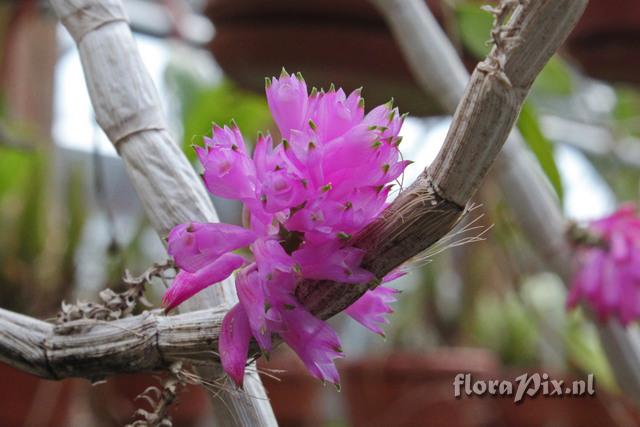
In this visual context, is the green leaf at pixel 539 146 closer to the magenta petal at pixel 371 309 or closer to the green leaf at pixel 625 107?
the magenta petal at pixel 371 309

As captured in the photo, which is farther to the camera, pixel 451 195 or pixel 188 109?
pixel 188 109

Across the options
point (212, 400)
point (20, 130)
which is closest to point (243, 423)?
point (212, 400)

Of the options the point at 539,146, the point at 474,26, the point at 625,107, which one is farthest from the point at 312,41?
the point at 625,107

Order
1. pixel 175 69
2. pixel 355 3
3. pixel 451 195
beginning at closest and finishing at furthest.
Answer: pixel 451 195 → pixel 355 3 → pixel 175 69

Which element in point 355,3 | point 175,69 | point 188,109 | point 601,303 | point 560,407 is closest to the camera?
point 601,303

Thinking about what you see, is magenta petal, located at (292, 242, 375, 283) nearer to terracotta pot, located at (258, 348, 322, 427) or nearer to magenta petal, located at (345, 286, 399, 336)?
magenta petal, located at (345, 286, 399, 336)

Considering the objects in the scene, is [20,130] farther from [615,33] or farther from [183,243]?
[183,243]

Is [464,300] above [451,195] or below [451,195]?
below

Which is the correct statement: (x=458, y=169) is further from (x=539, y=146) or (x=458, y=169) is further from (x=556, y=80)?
(x=556, y=80)

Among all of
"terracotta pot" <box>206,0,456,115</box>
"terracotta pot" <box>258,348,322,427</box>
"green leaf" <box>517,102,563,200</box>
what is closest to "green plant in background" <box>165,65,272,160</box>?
"terracotta pot" <box>206,0,456,115</box>
